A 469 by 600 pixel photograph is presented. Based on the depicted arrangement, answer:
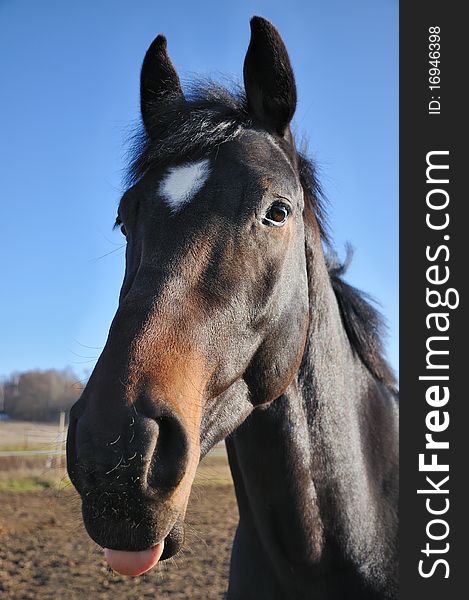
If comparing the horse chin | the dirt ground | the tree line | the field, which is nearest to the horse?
the horse chin

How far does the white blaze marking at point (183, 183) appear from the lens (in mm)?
2480

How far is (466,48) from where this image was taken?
10.7 feet

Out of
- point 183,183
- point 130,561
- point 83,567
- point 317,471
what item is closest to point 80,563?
point 83,567

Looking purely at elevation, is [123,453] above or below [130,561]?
above

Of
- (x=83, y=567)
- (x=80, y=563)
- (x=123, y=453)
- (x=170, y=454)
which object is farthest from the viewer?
(x=80, y=563)

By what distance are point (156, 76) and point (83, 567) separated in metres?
7.99

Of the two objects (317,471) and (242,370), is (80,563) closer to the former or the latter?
(317,471)

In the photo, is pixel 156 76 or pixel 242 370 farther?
pixel 156 76

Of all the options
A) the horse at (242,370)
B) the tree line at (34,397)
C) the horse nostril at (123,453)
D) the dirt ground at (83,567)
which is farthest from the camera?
the tree line at (34,397)

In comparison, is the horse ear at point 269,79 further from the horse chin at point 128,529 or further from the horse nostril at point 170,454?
the horse chin at point 128,529

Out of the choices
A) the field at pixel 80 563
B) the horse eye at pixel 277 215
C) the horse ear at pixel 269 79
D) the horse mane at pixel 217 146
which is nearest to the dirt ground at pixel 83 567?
the field at pixel 80 563

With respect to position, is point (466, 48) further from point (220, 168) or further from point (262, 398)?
point (262, 398)

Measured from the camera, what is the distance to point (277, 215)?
105 inches

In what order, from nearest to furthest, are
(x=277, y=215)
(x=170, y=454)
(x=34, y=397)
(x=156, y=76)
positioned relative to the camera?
(x=170, y=454) < (x=277, y=215) < (x=156, y=76) < (x=34, y=397)
